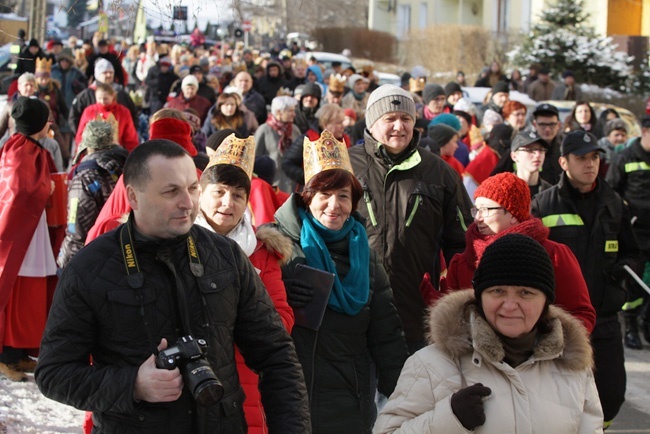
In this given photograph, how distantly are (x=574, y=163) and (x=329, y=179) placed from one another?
6.73ft

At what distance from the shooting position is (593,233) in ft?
20.6

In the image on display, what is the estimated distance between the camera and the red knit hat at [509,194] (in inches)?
200

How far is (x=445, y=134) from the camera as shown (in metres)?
10.1

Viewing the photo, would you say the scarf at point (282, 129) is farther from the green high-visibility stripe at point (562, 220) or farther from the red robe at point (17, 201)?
the green high-visibility stripe at point (562, 220)

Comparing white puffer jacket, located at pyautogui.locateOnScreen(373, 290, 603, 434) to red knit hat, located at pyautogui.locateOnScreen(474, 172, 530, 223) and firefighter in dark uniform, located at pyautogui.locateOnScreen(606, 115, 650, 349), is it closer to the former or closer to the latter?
red knit hat, located at pyautogui.locateOnScreen(474, 172, 530, 223)

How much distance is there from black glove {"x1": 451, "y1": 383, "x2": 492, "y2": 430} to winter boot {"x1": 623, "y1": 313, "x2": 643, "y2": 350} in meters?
6.76

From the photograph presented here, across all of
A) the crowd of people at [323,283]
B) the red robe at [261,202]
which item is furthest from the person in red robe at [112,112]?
the red robe at [261,202]

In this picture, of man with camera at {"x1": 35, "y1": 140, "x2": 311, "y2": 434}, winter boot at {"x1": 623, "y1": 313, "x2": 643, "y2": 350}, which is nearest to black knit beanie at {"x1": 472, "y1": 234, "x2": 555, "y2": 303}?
man with camera at {"x1": 35, "y1": 140, "x2": 311, "y2": 434}

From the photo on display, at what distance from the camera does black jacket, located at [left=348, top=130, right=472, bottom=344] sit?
18.9ft

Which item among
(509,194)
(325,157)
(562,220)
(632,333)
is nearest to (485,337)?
(509,194)

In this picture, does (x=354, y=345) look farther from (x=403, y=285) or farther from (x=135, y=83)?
(x=135, y=83)

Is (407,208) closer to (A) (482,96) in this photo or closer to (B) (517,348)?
(B) (517,348)

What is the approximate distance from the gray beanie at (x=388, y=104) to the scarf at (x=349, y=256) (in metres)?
1.13

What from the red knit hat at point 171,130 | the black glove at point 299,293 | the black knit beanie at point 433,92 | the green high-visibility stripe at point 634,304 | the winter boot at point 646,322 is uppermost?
the black knit beanie at point 433,92
